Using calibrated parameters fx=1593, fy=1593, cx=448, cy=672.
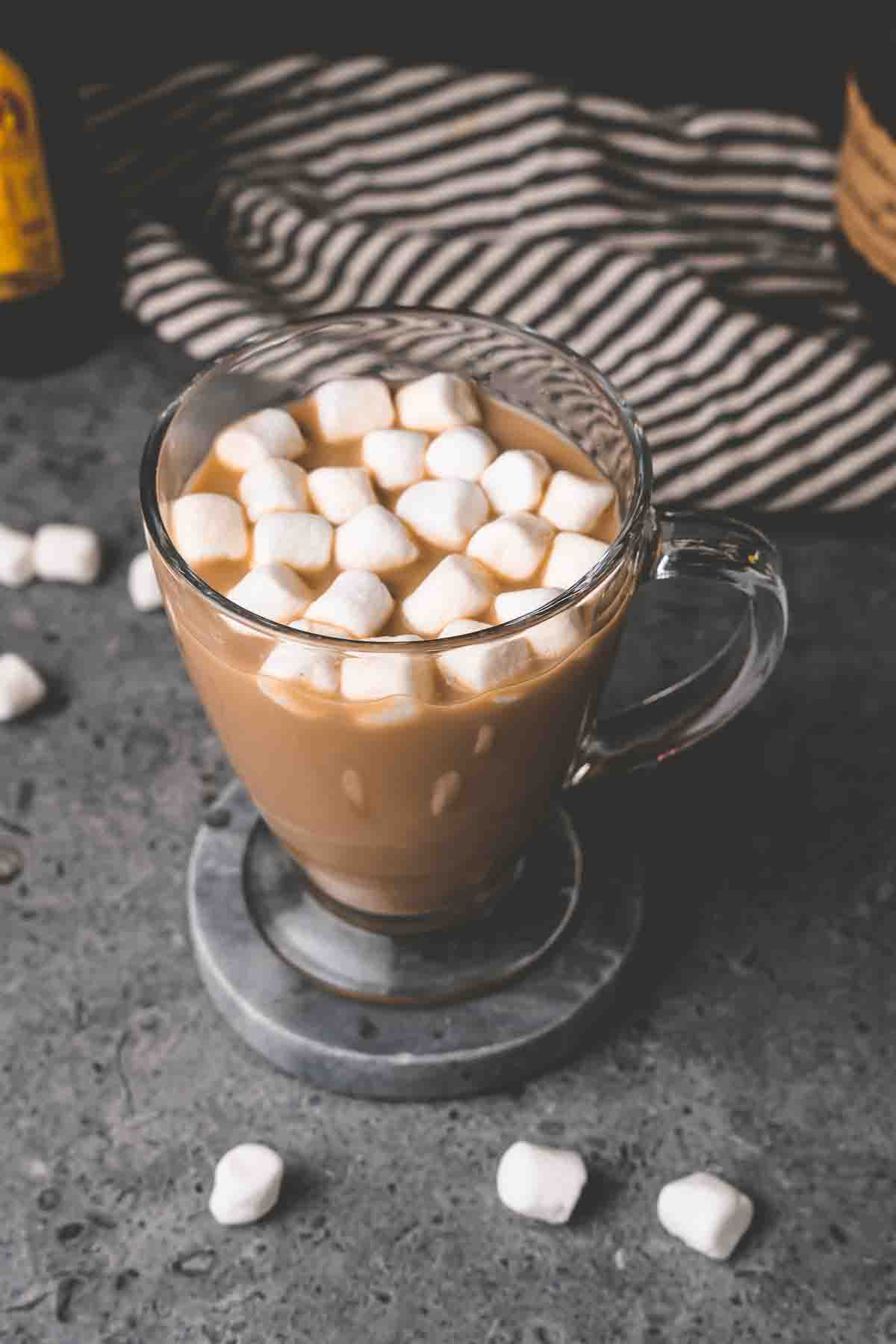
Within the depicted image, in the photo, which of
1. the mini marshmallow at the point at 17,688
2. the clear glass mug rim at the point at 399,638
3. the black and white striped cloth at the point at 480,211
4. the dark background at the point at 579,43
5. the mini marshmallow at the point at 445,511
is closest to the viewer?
the clear glass mug rim at the point at 399,638

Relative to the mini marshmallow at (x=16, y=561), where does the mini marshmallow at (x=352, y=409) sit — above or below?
above

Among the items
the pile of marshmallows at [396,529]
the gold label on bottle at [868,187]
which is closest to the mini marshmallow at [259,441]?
the pile of marshmallows at [396,529]

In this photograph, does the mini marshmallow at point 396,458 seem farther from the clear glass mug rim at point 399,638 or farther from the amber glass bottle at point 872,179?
the amber glass bottle at point 872,179

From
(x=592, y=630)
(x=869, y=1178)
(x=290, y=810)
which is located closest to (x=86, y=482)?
(x=290, y=810)

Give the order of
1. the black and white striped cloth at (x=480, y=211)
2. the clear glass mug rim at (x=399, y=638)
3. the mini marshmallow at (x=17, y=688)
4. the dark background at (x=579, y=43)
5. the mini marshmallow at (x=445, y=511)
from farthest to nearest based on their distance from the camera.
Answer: the dark background at (x=579, y=43) → the black and white striped cloth at (x=480, y=211) → the mini marshmallow at (x=17, y=688) → the mini marshmallow at (x=445, y=511) → the clear glass mug rim at (x=399, y=638)

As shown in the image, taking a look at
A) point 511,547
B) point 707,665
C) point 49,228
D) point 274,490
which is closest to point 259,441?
point 274,490

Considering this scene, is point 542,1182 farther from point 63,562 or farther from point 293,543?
point 63,562

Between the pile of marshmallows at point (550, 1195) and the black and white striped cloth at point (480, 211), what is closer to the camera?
the pile of marshmallows at point (550, 1195)

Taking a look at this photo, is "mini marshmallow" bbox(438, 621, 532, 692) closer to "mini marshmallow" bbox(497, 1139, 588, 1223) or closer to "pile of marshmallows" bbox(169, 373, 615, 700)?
"pile of marshmallows" bbox(169, 373, 615, 700)
